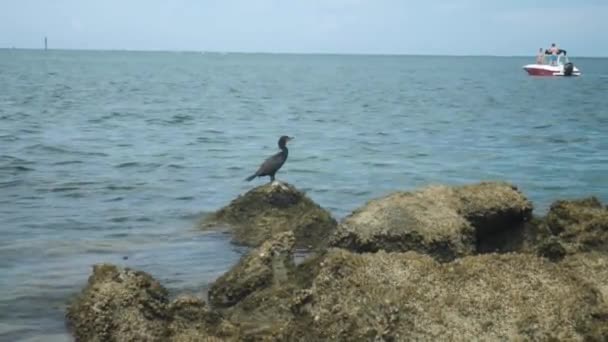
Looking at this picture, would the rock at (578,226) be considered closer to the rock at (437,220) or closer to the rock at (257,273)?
the rock at (437,220)

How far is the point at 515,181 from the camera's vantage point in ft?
62.5

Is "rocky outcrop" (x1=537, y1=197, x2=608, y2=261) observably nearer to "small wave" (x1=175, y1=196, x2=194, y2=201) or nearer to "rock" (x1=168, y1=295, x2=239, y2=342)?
"rock" (x1=168, y1=295, x2=239, y2=342)

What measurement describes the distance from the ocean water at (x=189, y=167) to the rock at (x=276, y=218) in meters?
0.44

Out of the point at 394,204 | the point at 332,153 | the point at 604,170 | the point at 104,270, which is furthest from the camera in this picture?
the point at 332,153

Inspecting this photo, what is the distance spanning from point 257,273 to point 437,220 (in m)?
2.06

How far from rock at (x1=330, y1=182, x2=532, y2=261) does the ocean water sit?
265 centimetres

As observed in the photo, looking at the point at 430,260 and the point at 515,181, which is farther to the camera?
the point at 515,181

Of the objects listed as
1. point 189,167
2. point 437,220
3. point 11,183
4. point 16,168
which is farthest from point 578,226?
point 16,168

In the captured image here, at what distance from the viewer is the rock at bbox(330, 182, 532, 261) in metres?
7.80

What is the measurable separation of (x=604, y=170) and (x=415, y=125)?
1542cm

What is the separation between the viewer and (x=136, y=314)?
6.68m

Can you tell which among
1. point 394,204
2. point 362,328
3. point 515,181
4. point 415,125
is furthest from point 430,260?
point 415,125

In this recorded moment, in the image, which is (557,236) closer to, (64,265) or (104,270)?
(104,270)

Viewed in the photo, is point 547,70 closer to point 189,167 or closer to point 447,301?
point 189,167
